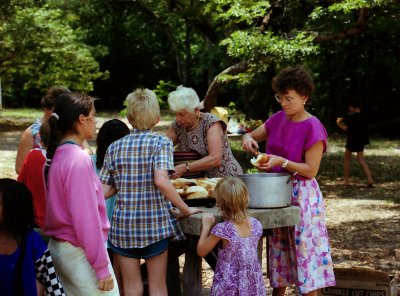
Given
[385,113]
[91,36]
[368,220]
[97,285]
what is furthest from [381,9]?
[91,36]

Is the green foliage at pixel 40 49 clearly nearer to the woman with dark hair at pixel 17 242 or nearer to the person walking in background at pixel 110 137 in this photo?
the person walking in background at pixel 110 137

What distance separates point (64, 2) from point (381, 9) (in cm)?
1856

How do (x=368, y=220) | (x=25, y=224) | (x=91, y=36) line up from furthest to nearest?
1. (x=91, y=36)
2. (x=368, y=220)
3. (x=25, y=224)

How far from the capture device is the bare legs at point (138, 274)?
4336mm

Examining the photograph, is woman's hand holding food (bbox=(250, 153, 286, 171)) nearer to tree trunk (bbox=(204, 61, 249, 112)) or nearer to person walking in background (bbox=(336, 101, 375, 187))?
tree trunk (bbox=(204, 61, 249, 112))

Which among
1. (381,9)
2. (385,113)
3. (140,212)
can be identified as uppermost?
(381,9)

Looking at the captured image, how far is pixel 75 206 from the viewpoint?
3465mm

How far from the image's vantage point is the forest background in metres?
11.6

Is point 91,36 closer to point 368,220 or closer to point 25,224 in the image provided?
point 368,220

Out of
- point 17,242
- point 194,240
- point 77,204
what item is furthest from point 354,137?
point 17,242

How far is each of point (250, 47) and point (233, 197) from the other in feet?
24.1

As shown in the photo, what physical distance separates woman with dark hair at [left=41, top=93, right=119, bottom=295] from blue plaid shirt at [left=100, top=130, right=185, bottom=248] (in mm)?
509

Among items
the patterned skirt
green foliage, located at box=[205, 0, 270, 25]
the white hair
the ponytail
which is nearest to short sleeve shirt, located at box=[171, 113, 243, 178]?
the white hair

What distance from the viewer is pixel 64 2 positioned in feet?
92.9
